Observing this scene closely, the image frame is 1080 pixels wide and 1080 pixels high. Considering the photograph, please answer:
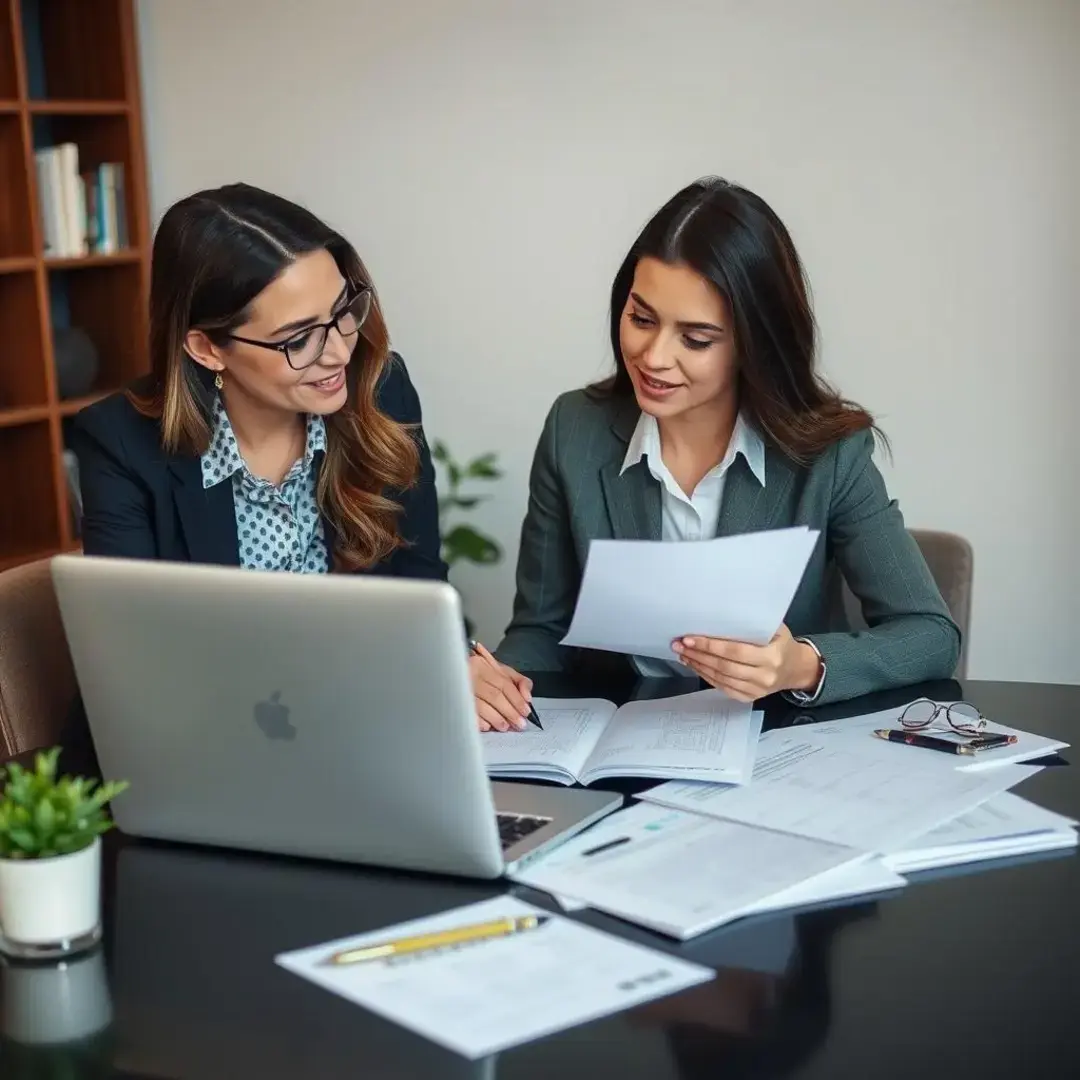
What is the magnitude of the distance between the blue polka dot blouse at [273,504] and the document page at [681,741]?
0.60m

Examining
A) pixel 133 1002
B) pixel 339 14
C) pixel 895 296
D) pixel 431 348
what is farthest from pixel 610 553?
pixel 339 14

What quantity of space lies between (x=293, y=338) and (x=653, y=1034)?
118cm

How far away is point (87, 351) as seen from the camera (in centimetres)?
368

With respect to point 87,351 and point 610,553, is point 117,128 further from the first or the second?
point 610,553

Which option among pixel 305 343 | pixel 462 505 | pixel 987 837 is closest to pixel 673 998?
pixel 987 837

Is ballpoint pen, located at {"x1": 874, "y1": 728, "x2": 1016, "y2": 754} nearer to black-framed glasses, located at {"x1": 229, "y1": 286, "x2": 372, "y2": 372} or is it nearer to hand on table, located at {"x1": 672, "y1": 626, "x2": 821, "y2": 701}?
hand on table, located at {"x1": 672, "y1": 626, "x2": 821, "y2": 701}

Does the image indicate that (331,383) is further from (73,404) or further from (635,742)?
(73,404)

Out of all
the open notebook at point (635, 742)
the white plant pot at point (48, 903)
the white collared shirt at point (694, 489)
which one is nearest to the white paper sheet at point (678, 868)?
the open notebook at point (635, 742)

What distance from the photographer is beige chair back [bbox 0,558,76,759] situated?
5.87ft

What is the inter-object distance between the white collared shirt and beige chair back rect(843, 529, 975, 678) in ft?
0.72

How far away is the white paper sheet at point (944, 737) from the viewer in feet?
4.94

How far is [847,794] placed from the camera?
4.64 feet

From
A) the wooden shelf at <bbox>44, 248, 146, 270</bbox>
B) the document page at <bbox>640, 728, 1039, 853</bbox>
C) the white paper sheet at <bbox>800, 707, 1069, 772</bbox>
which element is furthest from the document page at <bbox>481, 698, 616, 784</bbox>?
the wooden shelf at <bbox>44, 248, 146, 270</bbox>

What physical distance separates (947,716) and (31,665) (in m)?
1.04
